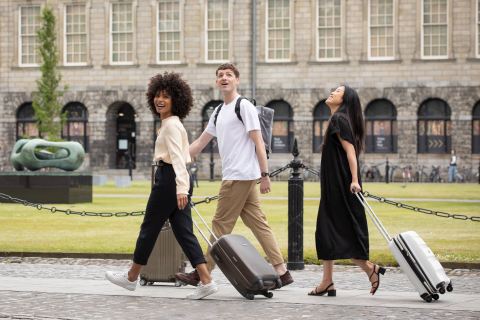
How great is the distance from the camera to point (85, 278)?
1452 cm

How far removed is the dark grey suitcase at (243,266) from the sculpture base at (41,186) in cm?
1937

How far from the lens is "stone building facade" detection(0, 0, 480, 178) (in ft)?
183

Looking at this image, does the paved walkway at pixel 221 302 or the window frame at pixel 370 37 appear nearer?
the paved walkway at pixel 221 302

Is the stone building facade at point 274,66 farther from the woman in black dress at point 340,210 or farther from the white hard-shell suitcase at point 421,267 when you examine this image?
the white hard-shell suitcase at point 421,267

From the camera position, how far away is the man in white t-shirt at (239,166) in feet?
41.9

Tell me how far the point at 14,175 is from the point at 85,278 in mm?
17054

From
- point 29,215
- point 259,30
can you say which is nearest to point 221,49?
point 259,30

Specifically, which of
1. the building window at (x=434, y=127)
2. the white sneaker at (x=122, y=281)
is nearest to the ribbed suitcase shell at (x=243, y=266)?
the white sneaker at (x=122, y=281)

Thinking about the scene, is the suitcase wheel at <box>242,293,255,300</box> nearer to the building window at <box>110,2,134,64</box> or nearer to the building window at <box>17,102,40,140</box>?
the building window at <box>110,2,134,64</box>

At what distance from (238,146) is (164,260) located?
134 centimetres

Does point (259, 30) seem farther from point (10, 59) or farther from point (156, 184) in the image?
point (156, 184)

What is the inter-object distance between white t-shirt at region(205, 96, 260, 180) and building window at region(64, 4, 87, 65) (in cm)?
4844

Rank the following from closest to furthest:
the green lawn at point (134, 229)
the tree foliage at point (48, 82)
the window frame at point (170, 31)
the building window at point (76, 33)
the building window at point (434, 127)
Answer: the green lawn at point (134, 229) < the tree foliage at point (48, 82) < the building window at point (434, 127) < the window frame at point (170, 31) < the building window at point (76, 33)

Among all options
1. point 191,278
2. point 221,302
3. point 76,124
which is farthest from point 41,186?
point 76,124
